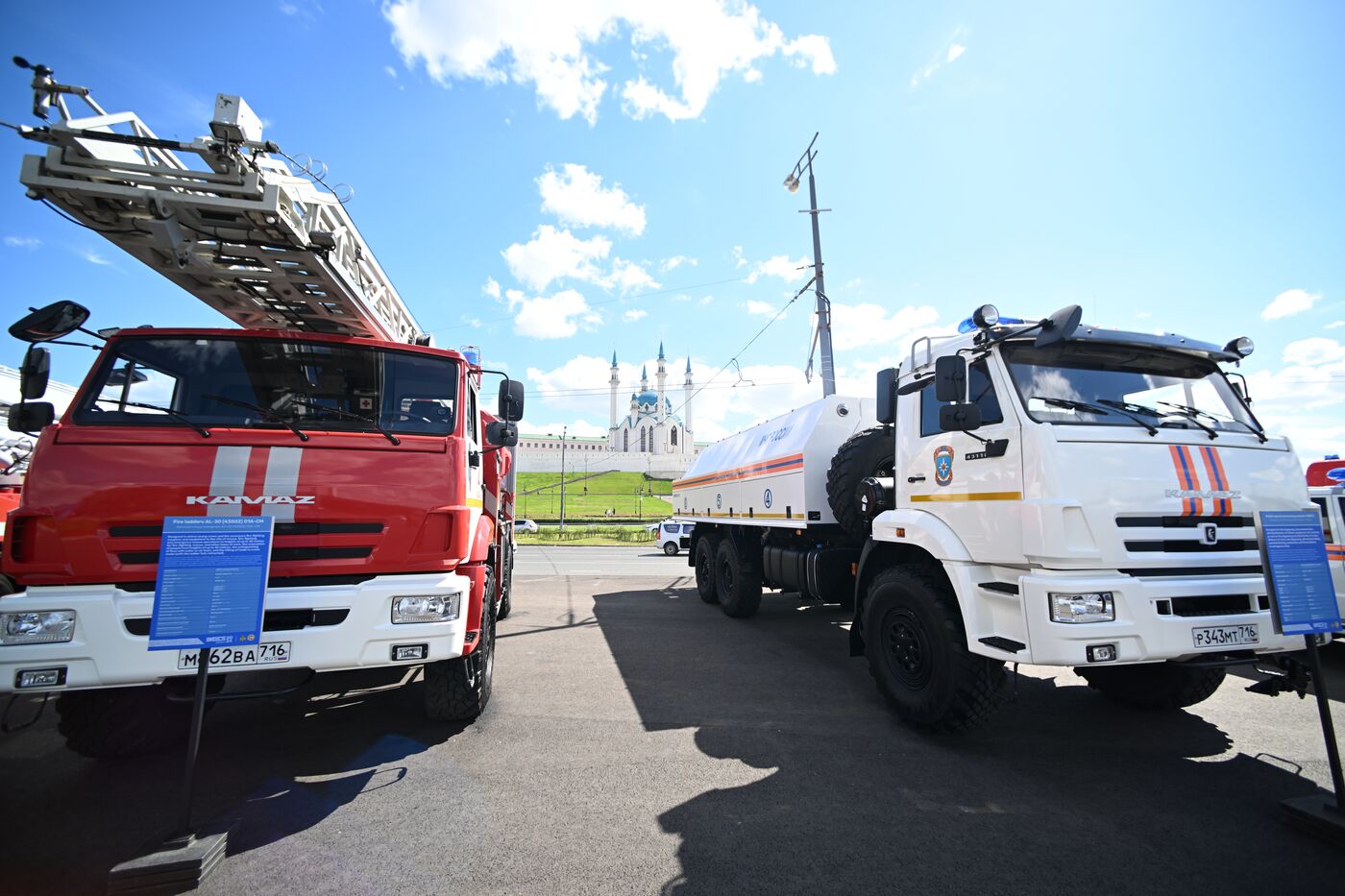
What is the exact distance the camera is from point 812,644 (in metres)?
7.09

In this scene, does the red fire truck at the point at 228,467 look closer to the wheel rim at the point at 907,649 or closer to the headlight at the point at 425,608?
Result: the headlight at the point at 425,608

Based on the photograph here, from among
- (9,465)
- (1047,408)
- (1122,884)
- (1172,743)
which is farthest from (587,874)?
(9,465)

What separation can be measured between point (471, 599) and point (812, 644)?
466cm

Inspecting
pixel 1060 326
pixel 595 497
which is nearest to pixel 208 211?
pixel 1060 326

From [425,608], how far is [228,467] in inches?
53.7

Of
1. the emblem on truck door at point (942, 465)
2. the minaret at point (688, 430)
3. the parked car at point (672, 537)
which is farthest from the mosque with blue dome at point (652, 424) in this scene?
the emblem on truck door at point (942, 465)

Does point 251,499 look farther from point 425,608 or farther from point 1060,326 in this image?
point 1060,326

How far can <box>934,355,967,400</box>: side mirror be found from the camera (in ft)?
12.8

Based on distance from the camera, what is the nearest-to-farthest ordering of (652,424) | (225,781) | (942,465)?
(225,781) < (942,465) < (652,424)

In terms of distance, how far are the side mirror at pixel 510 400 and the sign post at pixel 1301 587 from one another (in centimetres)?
481

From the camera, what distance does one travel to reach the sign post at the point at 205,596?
8.82ft

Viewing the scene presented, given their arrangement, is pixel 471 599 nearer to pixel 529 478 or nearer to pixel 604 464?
pixel 529 478

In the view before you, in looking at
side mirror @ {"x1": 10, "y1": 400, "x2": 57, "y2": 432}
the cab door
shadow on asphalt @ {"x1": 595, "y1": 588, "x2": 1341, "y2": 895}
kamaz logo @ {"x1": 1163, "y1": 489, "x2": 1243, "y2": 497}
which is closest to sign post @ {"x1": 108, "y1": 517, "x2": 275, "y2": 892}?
side mirror @ {"x1": 10, "y1": 400, "x2": 57, "y2": 432}

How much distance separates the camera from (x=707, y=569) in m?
10.2
